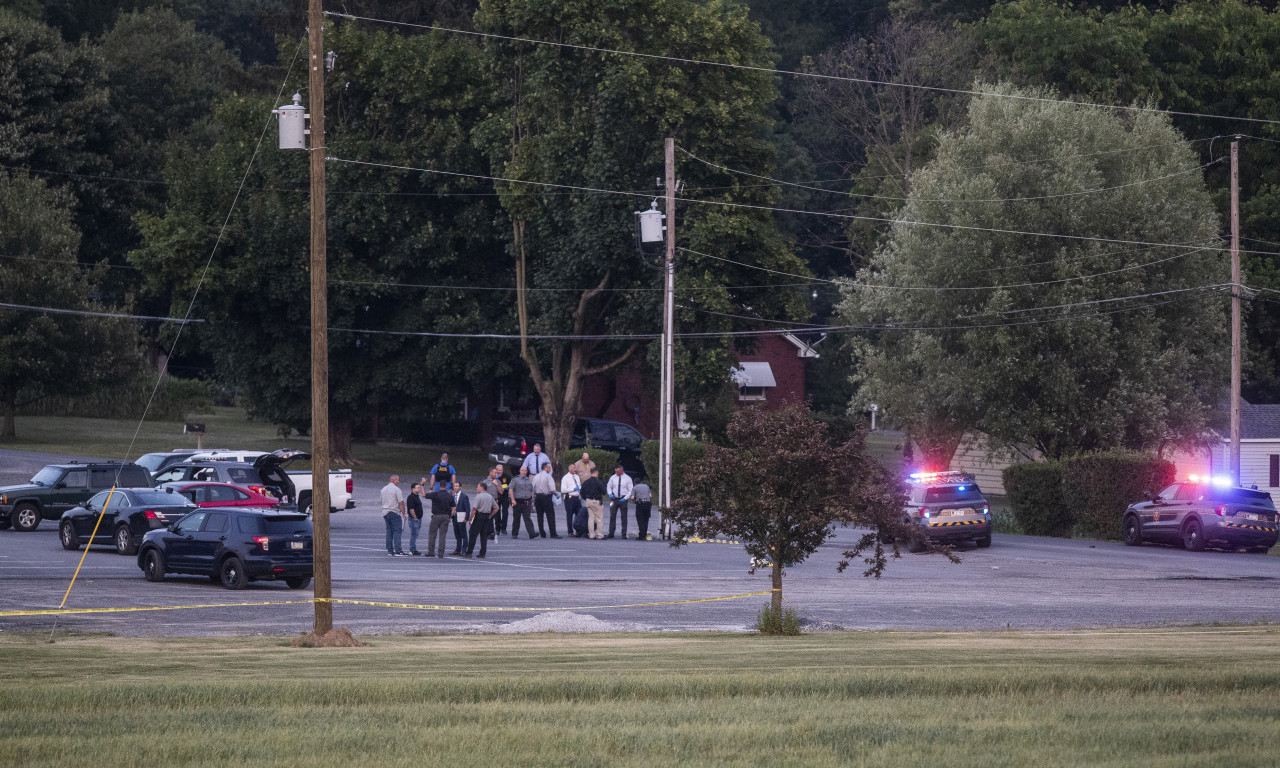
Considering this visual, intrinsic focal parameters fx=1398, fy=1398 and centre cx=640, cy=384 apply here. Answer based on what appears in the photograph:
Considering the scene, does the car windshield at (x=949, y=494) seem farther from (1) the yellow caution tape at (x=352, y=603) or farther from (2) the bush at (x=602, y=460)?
(2) the bush at (x=602, y=460)

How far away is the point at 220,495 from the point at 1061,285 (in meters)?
24.8

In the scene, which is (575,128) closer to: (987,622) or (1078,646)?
(987,622)

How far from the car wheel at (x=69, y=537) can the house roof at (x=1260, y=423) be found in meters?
36.1

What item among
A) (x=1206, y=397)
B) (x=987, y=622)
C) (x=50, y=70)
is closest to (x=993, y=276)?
(x=1206, y=397)

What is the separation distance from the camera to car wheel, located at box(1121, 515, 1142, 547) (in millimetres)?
34281

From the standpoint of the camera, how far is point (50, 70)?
191 feet

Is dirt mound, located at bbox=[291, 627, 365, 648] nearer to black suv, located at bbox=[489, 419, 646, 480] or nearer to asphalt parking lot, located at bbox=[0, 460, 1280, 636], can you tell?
asphalt parking lot, located at bbox=[0, 460, 1280, 636]

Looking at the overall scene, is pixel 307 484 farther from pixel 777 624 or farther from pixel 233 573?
pixel 777 624

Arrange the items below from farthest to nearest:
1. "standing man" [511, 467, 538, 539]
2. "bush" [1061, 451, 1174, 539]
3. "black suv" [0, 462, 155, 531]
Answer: "bush" [1061, 451, 1174, 539] → "standing man" [511, 467, 538, 539] → "black suv" [0, 462, 155, 531]

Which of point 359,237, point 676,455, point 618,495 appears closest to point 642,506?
point 618,495

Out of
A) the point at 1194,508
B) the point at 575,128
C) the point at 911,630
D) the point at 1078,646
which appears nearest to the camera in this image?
the point at 1078,646

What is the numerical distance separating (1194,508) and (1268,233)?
1006 inches

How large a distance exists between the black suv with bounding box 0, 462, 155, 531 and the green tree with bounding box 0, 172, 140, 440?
18763 millimetres

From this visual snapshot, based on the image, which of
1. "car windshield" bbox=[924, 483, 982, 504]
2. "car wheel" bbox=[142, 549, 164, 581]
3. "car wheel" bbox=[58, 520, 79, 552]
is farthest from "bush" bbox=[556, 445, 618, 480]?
"car wheel" bbox=[142, 549, 164, 581]
